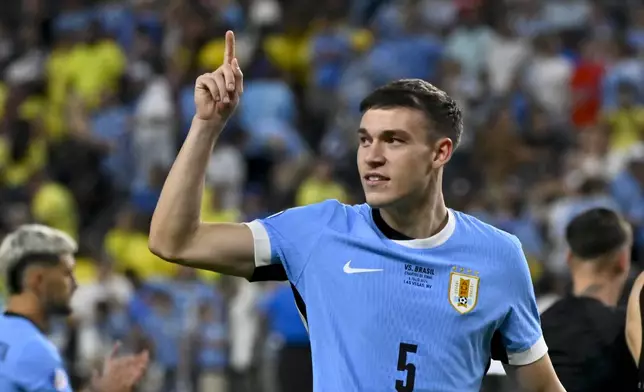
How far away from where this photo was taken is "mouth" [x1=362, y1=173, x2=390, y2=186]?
454 centimetres

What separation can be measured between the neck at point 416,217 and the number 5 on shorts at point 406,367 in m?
0.41

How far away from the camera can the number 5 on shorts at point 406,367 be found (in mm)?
4469

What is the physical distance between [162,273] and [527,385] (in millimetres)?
8985

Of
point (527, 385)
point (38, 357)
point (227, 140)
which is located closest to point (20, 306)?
point (38, 357)

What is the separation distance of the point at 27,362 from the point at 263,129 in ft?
31.4

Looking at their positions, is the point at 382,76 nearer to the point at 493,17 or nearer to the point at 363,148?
the point at 493,17

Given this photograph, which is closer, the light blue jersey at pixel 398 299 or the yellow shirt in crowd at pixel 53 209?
the light blue jersey at pixel 398 299

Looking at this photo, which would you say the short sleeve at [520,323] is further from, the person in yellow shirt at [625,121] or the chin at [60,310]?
the person in yellow shirt at [625,121]

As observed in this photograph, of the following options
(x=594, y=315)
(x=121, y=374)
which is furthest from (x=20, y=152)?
(x=594, y=315)

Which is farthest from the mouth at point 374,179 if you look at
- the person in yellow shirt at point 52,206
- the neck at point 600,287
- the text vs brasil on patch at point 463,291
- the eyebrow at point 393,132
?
the person in yellow shirt at point 52,206

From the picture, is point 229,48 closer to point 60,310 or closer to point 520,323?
point 520,323

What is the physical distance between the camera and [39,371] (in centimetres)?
589

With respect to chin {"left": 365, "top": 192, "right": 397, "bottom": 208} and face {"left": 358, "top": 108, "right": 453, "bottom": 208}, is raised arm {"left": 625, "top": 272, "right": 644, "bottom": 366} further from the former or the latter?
chin {"left": 365, "top": 192, "right": 397, "bottom": 208}

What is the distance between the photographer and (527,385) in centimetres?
479
